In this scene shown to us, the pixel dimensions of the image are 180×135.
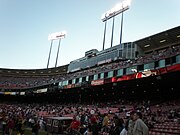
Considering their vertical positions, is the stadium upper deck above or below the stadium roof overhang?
below

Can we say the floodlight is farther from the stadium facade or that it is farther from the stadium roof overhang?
the stadium roof overhang

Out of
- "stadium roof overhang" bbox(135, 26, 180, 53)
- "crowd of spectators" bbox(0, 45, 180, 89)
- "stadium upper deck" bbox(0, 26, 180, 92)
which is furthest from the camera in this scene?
"crowd of spectators" bbox(0, 45, 180, 89)

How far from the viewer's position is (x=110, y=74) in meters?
41.9

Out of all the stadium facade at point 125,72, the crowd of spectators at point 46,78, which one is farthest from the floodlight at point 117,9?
the crowd of spectators at point 46,78

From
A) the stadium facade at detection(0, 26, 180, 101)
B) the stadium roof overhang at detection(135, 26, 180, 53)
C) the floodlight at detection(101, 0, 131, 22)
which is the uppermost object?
the floodlight at detection(101, 0, 131, 22)

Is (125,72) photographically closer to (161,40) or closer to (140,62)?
(140,62)

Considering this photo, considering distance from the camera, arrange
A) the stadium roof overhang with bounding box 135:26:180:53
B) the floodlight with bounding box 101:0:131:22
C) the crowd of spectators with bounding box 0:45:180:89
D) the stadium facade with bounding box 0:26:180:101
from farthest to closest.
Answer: the floodlight with bounding box 101:0:131:22 < the crowd of spectators with bounding box 0:45:180:89 < the stadium roof overhang with bounding box 135:26:180:53 < the stadium facade with bounding box 0:26:180:101

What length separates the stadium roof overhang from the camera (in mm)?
42719

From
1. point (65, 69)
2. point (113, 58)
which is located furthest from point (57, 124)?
point (65, 69)

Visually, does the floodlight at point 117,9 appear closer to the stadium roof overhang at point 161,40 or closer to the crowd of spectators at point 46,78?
the stadium roof overhang at point 161,40

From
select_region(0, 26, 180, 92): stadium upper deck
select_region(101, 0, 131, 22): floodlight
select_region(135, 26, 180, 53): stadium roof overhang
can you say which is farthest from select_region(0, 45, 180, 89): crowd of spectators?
select_region(101, 0, 131, 22): floodlight

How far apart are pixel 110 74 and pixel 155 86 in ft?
28.2

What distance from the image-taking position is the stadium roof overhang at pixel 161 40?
4272cm

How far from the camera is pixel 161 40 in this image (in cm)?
4609
